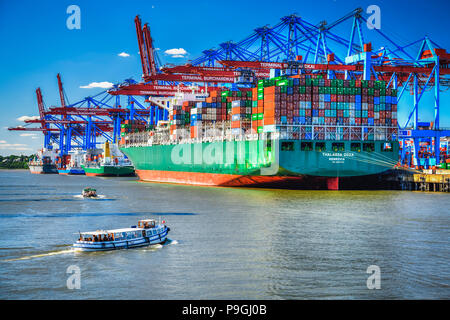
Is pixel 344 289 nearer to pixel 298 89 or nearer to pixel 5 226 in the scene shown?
pixel 5 226

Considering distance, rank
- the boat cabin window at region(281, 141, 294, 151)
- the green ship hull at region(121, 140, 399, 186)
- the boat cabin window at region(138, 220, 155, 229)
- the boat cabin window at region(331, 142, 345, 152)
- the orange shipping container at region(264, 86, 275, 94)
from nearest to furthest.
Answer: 1. the boat cabin window at region(138, 220, 155, 229)
2. the green ship hull at region(121, 140, 399, 186)
3. the boat cabin window at region(281, 141, 294, 151)
4. the boat cabin window at region(331, 142, 345, 152)
5. the orange shipping container at region(264, 86, 275, 94)

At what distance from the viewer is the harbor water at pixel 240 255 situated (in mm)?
20359

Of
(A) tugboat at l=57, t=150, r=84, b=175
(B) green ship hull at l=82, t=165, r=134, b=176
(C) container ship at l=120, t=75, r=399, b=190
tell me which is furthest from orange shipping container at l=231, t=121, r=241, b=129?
(A) tugboat at l=57, t=150, r=84, b=175

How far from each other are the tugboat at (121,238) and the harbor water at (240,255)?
21.9 inches

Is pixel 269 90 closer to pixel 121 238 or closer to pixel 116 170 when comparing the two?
pixel 121 238

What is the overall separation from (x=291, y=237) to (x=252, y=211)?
12696mm

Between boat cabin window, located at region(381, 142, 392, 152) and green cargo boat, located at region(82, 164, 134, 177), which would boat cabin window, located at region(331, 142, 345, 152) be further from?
green cargo boat, located at region(82, 164, 134, 177)

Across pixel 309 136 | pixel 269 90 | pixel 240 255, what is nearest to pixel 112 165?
pixel 269 90

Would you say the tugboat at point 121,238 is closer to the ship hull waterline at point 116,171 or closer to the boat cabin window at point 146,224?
the boat cabin window at point 146,224

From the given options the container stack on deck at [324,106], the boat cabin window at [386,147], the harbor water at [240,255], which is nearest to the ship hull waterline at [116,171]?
the container stack on deck at [324,106]

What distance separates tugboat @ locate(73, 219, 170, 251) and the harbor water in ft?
1.83

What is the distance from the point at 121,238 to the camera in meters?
28.9

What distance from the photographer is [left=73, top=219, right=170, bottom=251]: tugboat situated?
27656 mm
